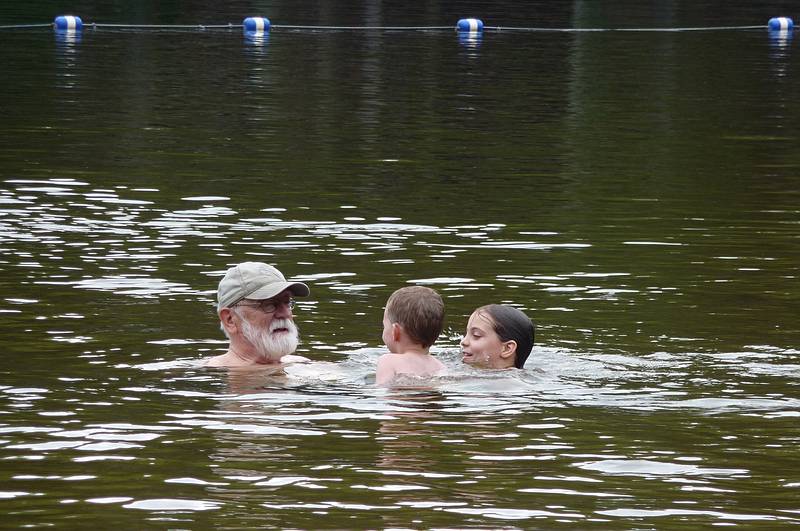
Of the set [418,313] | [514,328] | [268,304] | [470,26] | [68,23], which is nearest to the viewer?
[418,313]

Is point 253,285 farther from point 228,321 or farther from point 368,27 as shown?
point 368,27

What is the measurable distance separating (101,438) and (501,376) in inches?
112

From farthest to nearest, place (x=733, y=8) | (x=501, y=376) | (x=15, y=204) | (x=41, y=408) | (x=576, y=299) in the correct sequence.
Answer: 1. (x=733, y=8)
2. (x=15, y=204)
3. (x=576, y=299)
4. (x=501, y=376)
5. (x=41, y=408)

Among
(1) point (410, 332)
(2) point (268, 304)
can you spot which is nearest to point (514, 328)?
(1) point (410, 332)

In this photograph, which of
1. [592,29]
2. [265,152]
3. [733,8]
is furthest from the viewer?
[733,8]

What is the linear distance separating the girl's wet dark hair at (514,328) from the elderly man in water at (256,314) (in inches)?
51.9

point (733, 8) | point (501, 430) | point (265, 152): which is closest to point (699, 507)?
point (501, 430)

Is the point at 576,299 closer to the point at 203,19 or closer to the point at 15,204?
the point at 15,204

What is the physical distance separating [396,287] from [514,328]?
124 inches

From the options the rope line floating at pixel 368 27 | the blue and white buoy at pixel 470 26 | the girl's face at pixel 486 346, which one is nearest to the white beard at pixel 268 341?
the girl's face at pixel 486 346

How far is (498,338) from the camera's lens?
12.1m

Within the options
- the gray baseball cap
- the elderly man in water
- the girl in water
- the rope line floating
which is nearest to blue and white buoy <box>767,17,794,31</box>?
the rope line floating

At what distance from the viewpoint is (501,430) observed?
10492 mm

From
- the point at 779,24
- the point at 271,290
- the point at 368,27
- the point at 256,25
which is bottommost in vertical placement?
the point at 271,290
